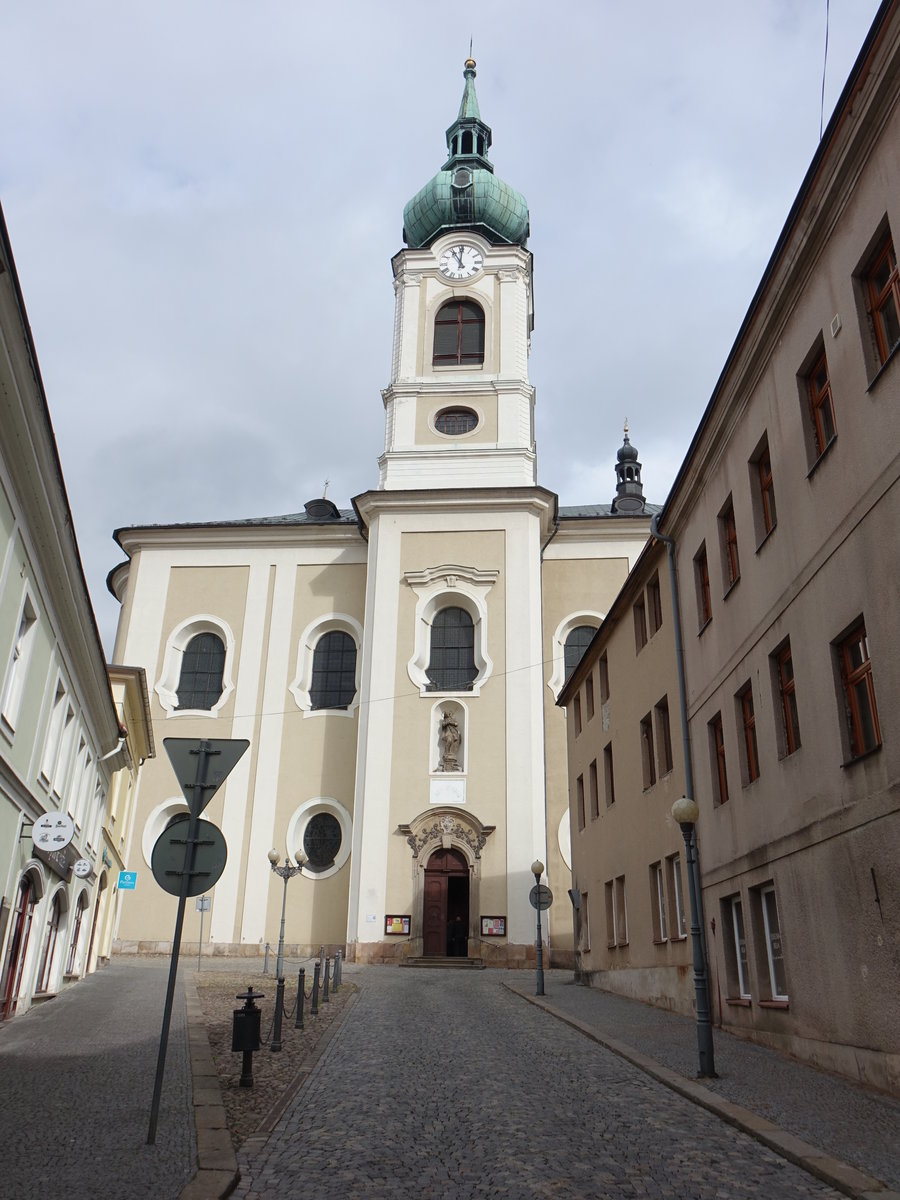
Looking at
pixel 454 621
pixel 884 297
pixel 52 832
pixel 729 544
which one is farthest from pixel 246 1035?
pixel 454 621

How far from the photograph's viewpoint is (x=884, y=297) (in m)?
9.70

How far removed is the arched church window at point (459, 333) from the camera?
134ft

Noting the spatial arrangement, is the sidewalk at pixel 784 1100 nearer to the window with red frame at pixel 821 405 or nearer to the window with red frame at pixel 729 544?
the window with red frame at pixel 729 544

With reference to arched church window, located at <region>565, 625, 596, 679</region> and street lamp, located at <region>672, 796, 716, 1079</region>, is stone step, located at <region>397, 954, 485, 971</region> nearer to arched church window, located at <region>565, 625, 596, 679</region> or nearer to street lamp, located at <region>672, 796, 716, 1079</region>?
arched church window, located at <region>565, 625, 596, 679</region>

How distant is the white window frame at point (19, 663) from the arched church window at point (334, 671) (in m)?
22.3

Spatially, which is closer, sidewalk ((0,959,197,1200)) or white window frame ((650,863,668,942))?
sidewalk ((0,959,197,1200))

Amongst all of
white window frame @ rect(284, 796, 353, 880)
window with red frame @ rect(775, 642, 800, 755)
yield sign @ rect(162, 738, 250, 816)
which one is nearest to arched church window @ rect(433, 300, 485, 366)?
white window frame @ rect(284, 796, 353, 880)

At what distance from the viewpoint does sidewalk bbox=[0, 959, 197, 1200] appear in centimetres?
597

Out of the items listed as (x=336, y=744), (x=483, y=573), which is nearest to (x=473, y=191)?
(x=483, y=573)

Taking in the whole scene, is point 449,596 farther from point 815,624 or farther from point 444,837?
point 815,624

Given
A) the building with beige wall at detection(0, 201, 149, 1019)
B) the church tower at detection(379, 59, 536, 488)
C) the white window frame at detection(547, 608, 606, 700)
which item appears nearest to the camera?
the building with beige wall at detection(0, 201, 149, 1019)

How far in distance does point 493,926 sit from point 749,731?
1834 cm

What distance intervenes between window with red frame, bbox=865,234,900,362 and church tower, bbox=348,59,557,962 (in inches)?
905

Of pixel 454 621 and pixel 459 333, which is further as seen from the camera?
pixel 459 333
